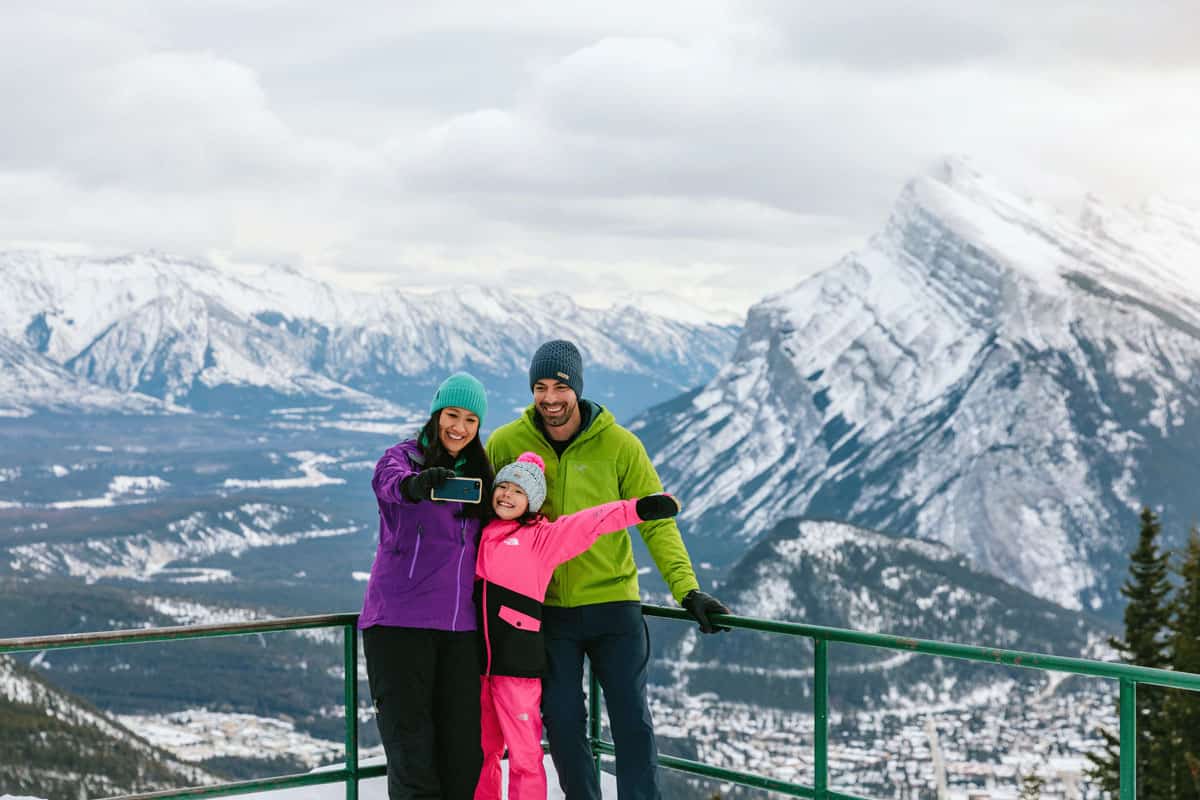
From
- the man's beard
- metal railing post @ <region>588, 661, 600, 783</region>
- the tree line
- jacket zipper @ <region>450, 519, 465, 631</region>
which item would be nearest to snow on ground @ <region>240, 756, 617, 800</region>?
metal railing post @ <region>588, 661, 600, 783</region>

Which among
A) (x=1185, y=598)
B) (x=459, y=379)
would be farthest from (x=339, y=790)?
(x=1185, y=598)

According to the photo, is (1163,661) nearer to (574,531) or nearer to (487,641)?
(574,531)

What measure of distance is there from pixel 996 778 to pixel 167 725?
388 feet

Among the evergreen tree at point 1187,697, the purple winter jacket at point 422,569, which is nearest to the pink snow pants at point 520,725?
the purple winter jacket at point 422,569

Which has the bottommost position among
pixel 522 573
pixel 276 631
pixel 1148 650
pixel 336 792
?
pixel 1148 650

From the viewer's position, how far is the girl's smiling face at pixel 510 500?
6.35m

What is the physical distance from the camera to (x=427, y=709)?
20.5ft

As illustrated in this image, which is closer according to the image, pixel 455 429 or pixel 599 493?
pixel 455 429

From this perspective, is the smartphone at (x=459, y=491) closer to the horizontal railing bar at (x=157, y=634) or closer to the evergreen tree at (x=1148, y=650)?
the horizontal railing bar at (x=157, y=634)

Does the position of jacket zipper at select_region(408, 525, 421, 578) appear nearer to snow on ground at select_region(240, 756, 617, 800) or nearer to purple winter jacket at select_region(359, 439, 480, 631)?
purple winter jacket at select_region(359, 439, 480, 631)

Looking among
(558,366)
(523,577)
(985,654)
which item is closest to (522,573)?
(523,577)

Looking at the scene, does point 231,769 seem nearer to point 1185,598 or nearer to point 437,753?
point 1185,598

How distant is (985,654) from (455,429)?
281 centimetres

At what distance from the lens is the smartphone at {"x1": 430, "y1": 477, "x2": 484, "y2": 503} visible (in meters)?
6.03
